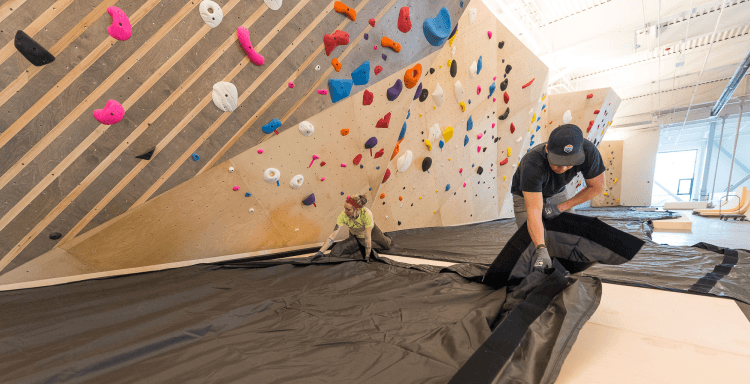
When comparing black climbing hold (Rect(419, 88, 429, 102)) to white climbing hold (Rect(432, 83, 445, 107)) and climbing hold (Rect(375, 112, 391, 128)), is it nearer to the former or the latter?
white climbing hold (Rect(432, 83, 445, 107))

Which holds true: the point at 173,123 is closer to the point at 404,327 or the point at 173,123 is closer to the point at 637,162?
the point at 404,327

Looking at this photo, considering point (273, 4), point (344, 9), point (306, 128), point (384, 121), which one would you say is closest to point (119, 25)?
point (273, 4)

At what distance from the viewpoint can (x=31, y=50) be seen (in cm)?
181

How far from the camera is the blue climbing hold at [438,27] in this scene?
3539mm

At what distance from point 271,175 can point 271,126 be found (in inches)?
19.6

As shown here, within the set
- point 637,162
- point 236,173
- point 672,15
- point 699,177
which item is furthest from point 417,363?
point 699,177

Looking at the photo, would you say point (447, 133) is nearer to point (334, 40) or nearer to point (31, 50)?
point (334, 40)

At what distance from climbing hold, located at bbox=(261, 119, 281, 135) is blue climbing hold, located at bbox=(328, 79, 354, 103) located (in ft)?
2.10

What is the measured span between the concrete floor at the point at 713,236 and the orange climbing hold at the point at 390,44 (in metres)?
3.91

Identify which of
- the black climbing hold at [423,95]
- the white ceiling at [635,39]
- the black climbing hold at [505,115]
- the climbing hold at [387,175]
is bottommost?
the climbing hold at [387,175]

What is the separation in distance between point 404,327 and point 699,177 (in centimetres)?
2051

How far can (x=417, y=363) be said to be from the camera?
1088 mm

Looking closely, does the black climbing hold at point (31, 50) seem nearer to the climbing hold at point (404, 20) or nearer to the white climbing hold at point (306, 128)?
the white climbing hold at point (306, 128)

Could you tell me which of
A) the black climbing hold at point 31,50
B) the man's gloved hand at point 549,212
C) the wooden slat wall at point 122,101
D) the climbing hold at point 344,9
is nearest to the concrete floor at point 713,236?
the man's gloved hand at point 549,212
